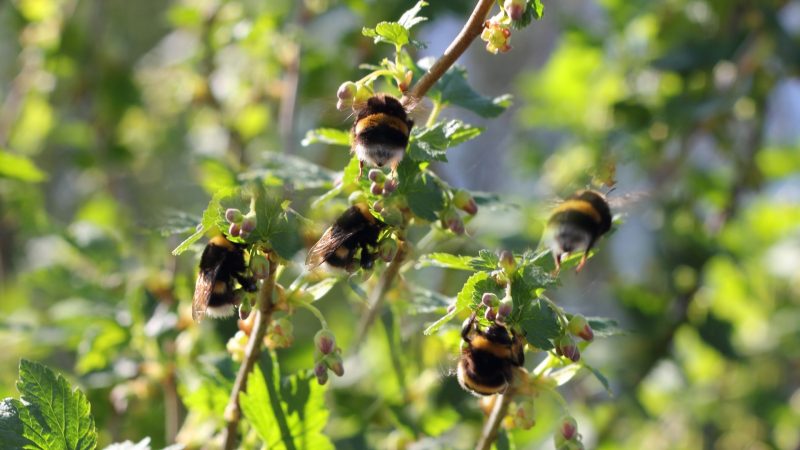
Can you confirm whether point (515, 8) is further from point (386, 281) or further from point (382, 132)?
point (386, 281)

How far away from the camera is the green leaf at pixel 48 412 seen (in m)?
1.01

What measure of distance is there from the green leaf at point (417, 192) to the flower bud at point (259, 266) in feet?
0.55

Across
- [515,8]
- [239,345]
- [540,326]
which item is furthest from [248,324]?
[515,8]

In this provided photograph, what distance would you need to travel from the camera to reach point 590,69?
9.07 ft

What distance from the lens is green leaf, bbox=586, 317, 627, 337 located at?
110cm

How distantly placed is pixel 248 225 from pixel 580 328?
34cm

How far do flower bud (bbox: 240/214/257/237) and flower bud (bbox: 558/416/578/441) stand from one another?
1.31 feet

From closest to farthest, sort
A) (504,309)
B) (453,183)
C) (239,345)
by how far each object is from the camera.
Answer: (504,309)
(239,345)
(453,183)

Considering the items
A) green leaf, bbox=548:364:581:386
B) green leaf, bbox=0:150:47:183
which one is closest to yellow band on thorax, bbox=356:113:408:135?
green leaf, bbox=548:364:581:386

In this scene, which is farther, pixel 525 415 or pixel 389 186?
pixel 525 415

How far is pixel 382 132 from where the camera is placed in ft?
3.31

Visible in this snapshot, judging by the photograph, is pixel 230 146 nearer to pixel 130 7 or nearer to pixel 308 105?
pixel 308 105

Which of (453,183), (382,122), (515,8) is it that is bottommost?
(453,183)

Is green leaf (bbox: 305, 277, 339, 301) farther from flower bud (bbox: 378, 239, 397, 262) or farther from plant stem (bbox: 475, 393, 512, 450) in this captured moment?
plant stem (bbox: 475, 393, 512, 450)
